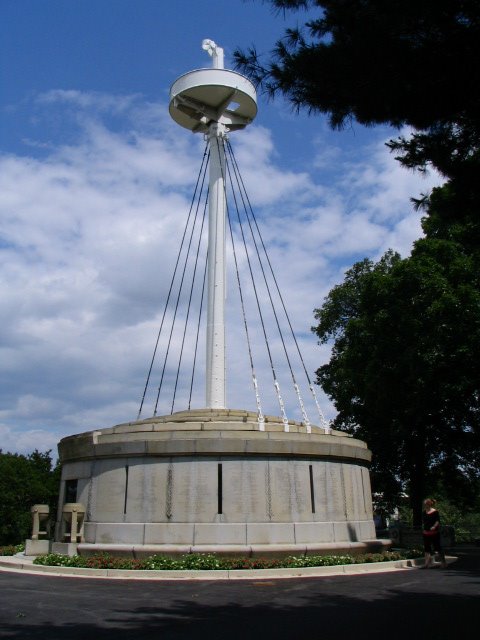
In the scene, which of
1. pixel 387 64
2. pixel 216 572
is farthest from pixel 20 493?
pixel 387 64

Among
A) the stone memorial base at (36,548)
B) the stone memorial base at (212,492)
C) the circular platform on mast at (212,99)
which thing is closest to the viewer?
the stone memorial base at (212,492)

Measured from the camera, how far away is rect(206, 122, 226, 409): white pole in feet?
74.8

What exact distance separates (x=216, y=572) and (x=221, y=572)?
118mm

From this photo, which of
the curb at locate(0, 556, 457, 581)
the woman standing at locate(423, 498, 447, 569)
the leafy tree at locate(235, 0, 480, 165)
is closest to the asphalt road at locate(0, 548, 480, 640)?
the curb at locate(0, 556, 457, 581)

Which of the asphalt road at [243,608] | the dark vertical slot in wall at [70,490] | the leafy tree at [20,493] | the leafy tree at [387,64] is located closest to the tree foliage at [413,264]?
the leafy tree at [387,64]

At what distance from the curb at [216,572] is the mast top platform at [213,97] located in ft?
61.2

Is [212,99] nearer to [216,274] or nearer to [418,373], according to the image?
[216,274]

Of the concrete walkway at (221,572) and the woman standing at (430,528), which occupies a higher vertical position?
the woman standing at (430,528)

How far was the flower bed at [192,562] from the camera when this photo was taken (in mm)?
14820

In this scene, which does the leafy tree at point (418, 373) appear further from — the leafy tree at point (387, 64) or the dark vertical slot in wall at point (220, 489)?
the leafy tree at point (387, 64)

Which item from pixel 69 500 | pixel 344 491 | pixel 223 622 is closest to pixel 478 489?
pixel 344 491

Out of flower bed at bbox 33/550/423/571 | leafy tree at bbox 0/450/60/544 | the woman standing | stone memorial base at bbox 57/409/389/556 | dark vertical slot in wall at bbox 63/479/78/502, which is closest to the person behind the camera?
flower bed at bbox 33/550/423/571

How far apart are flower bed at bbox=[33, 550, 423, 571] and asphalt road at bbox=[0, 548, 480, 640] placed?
4.34ft

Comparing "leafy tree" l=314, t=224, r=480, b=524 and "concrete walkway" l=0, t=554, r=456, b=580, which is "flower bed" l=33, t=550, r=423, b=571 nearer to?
"concrete walkway" l=0, t=554, r=456, b=580
